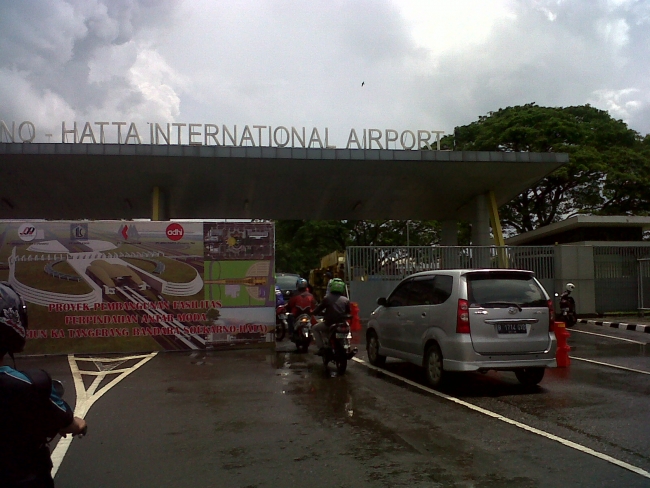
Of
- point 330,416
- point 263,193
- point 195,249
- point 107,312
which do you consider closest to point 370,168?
point 263,193

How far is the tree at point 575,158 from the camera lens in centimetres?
3116

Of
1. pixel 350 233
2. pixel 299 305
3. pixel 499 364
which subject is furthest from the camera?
pixel 350 233

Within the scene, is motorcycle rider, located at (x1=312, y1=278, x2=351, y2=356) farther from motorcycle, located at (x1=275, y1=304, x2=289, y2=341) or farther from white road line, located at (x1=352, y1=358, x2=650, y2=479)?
motorcycle, located at (x1=275, y1=304, x2=289, y2=341)

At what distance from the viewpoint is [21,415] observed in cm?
242

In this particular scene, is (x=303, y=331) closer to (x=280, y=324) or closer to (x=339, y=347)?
(x=280, y=324)

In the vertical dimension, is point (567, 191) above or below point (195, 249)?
above

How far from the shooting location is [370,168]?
21.4 metres

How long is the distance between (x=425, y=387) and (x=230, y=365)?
3865 mm

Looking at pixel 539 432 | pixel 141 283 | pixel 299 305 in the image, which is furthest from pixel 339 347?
pixel 141 283

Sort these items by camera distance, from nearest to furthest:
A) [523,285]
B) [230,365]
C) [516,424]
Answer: [516,424], [523,285], [230,365]

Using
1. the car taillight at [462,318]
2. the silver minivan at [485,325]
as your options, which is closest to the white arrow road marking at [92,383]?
the silver minivan at [485,325]

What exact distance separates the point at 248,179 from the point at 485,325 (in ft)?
49.8

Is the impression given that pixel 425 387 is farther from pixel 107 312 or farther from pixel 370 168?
pixel 370 168

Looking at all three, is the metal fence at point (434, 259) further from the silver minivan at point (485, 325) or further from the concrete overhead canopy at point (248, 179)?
the silver minivan at point (485, 325)
